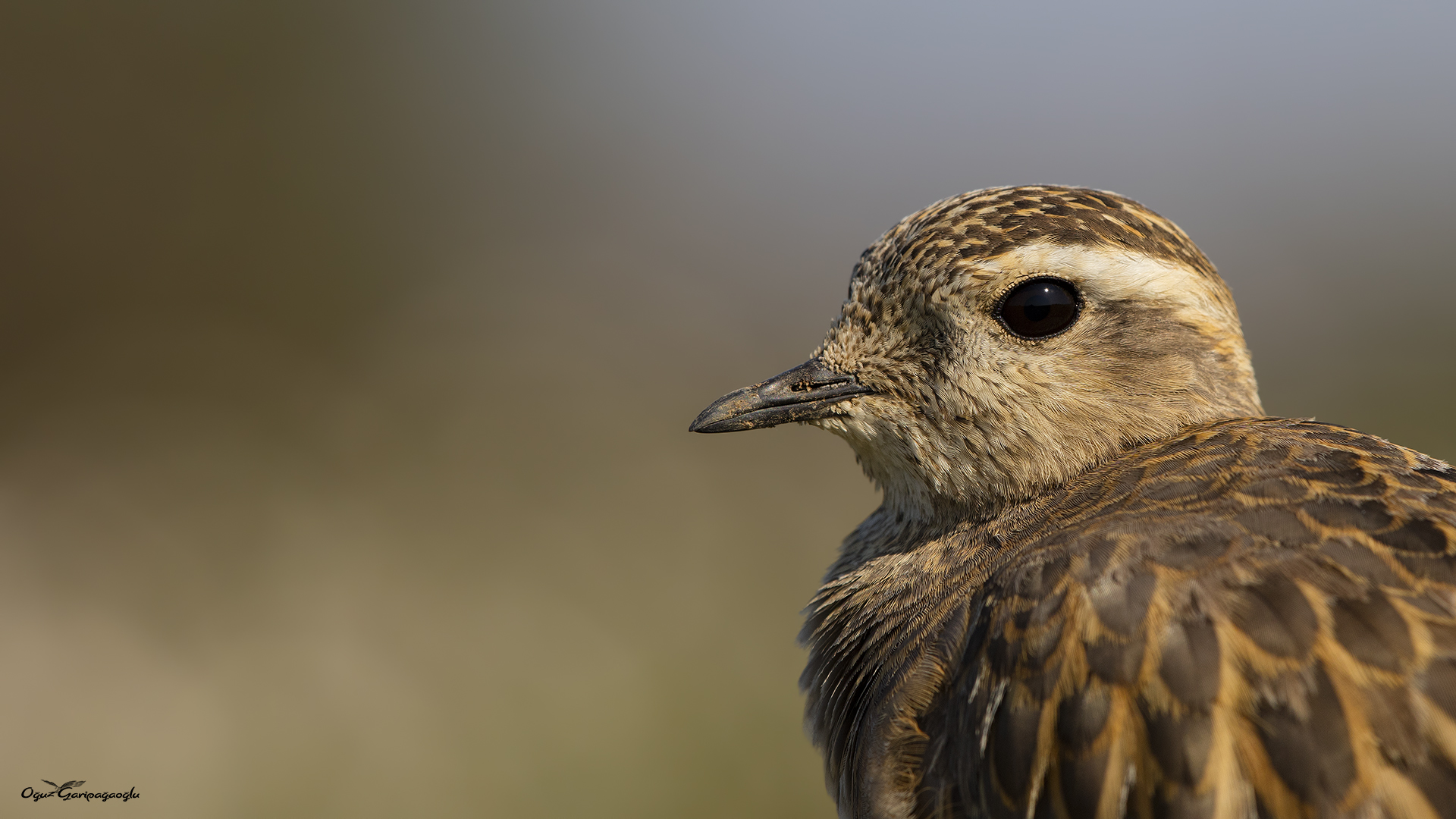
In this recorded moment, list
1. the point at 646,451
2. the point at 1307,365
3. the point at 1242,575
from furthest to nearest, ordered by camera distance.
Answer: the point at 1307,365 < the point at 646,451 < the point at 1242,575

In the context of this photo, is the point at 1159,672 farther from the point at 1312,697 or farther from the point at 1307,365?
the point at 1307,365

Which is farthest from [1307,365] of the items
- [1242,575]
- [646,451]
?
[1242,575]
